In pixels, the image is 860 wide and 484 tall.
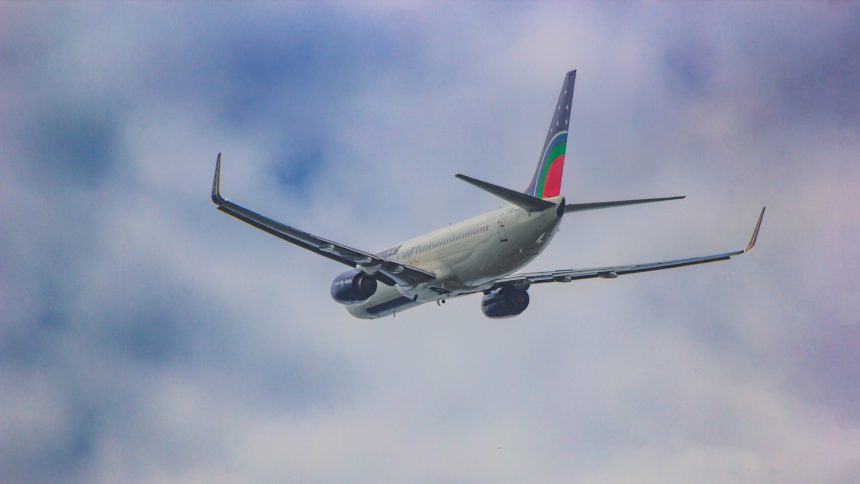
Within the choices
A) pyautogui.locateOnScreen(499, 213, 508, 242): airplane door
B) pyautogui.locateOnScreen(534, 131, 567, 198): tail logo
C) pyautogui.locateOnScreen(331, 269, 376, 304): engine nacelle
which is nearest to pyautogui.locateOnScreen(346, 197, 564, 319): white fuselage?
pyautogui.locateOnScreen(499, 213, 508, 242): airplane door

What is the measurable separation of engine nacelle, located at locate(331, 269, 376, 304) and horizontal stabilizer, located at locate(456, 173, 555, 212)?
11.4 meters

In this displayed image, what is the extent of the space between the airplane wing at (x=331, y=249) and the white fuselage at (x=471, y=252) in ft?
4.40

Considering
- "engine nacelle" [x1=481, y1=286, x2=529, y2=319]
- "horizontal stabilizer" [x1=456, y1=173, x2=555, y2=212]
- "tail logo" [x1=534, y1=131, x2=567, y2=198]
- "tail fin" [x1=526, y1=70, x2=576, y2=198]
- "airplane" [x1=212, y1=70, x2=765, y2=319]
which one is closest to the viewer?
"horizontal stabilizer" [x1=456, y1=173, x2=555, y2=212]

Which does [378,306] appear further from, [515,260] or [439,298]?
[515,260]

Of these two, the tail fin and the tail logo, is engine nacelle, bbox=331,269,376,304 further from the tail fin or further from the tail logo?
the tail logo

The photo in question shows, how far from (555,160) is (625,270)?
9594 mm

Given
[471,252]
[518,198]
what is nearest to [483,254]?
[471,252]

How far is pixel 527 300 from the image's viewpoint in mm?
74250

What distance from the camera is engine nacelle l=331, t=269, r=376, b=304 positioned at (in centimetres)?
6944

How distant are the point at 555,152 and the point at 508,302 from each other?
11.5 m

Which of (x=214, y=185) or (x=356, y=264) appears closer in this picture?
(x=214, y=185)

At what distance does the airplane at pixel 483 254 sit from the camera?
6281 cm

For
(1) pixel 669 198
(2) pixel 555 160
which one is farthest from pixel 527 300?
(1) pixel 669 198

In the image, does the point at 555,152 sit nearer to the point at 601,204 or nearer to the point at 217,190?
the point at 601,204
